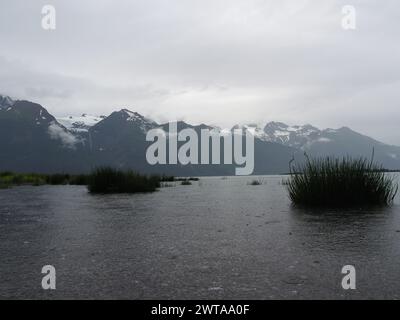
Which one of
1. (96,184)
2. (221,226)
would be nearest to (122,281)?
(221,226)

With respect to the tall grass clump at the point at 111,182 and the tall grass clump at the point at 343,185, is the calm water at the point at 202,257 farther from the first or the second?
the tall grass clump at the point at 111,182

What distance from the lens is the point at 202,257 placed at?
16.5 ft

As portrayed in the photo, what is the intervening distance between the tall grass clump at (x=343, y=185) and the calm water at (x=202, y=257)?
324 cm

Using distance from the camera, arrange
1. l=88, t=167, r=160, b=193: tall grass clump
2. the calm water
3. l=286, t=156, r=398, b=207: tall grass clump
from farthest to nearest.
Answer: l=88, t=167, r=160, b=193: tall grass clump < l=286, t=156, r=398, b=207: tall grass clump < the calm water

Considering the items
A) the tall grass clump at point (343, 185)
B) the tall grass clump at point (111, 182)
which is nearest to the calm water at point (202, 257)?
the tall grass clump at point (343, 185)

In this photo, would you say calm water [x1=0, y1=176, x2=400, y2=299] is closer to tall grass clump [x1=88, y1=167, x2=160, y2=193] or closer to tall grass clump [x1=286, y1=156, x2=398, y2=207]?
tall grass clump [x1=286, y1=156, x2=398, y2=207]

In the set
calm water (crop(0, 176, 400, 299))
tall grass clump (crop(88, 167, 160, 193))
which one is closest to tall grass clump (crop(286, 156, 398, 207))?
calm water (crop(0, 176, 400, 299))

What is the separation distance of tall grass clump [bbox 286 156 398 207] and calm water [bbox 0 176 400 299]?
3242mm

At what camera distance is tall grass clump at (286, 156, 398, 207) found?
39.3 ft

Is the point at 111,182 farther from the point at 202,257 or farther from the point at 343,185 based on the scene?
the point at 202,257

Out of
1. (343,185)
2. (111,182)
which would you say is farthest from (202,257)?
(111,182)

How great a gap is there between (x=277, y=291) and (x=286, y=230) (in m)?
3.74
